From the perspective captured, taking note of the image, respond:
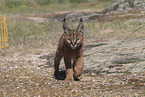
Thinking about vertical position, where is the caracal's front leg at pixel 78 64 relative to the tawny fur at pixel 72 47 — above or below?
below

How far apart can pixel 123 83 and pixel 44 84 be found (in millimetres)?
2291

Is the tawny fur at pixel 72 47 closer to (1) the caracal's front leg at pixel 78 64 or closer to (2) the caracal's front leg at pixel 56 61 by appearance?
(1) the caracal's front leg at pixel 78 64

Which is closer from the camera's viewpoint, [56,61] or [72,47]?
[72,47]

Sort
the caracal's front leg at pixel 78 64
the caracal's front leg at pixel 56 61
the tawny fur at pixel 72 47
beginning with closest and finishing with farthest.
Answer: the tawny fur at pixel 72 47
the caracal's front leg at pixel 78 64
the caracal's front leg at pixel 56 61

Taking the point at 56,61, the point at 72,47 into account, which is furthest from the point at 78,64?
the point at 56,61

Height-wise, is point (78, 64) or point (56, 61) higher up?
point (78, 64)

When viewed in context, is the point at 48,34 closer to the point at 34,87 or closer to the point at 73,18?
the point at 73,18

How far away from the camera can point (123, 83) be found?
615cm

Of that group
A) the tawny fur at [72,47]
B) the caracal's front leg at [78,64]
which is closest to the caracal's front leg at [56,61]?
the tawny fur at [72,47]

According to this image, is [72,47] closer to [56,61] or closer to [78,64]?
[78,64]

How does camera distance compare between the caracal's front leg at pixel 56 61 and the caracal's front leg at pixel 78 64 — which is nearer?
the caracal's front leg at pixel 78 64

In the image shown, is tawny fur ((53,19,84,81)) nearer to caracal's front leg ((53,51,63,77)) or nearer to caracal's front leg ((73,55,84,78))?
caracal's front leg ((73,55,84,78))

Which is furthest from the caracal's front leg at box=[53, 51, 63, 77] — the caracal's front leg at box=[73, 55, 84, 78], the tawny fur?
the caracal's front leg at box=[73, 55, 84, 78]

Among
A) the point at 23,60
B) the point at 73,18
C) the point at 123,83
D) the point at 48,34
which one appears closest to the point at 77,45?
the point at 123,83
